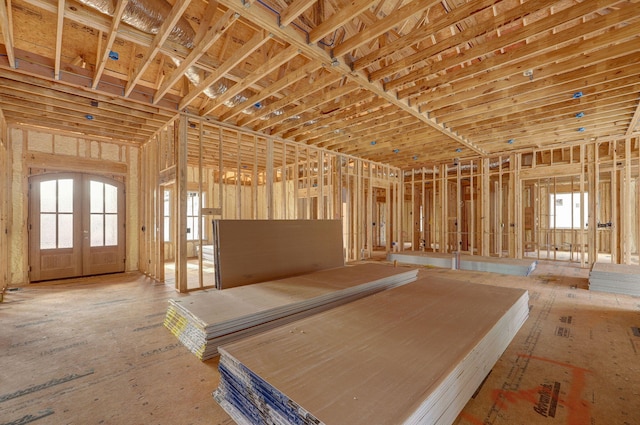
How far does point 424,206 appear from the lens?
12328 millimetres

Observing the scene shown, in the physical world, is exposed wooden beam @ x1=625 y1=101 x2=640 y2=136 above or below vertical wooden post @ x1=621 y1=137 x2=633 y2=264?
above

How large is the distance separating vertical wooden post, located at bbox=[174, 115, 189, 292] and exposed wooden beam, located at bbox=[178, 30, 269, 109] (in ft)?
2.13

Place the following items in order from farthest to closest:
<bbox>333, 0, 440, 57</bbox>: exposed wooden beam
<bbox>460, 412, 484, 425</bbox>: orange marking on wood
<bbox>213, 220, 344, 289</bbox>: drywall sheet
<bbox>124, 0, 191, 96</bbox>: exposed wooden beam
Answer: <bbox>213, 220, 344, 289</bbox>: drywall sheet, <bbox>124, 0, 191, 96</bbox>: exposed wooden beam, <bbox>333, 0, 440, 57</bbox>: exposed wooden beam, <bbox>460, 412, 484, 425</bbox>: orange marking on wood

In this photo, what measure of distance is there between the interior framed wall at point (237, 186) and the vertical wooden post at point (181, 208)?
18 millimetres

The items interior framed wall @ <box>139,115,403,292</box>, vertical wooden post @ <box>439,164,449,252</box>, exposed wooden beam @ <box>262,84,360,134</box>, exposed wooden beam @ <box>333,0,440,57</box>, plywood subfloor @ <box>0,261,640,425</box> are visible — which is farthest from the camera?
vertical wooden post @ <box>439,164,449,252</box>

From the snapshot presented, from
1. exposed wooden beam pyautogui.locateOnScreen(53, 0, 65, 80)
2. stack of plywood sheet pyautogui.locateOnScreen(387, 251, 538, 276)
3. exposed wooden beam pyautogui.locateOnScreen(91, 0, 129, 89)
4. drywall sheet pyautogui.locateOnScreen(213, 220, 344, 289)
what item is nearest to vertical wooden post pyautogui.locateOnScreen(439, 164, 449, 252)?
stack of plywood sheet pyautogui.locateOnScreen(387, 251, 538, 276)

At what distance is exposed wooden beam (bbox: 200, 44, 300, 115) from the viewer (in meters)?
3.62

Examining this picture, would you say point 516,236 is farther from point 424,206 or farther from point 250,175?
point 250,175

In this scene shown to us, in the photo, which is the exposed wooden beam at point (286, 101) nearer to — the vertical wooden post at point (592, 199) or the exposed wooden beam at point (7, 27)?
the exposed wooden beam at point (7, 27)

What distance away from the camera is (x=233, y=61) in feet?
12.3

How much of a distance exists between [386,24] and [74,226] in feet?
26.4

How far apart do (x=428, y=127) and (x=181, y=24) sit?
5276 millimetres

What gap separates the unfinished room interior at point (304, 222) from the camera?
201 cm

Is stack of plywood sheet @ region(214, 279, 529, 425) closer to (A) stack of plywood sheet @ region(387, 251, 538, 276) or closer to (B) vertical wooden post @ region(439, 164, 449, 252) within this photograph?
(A) stack of plywood sheet @ region(387, 251, 538, 276)
